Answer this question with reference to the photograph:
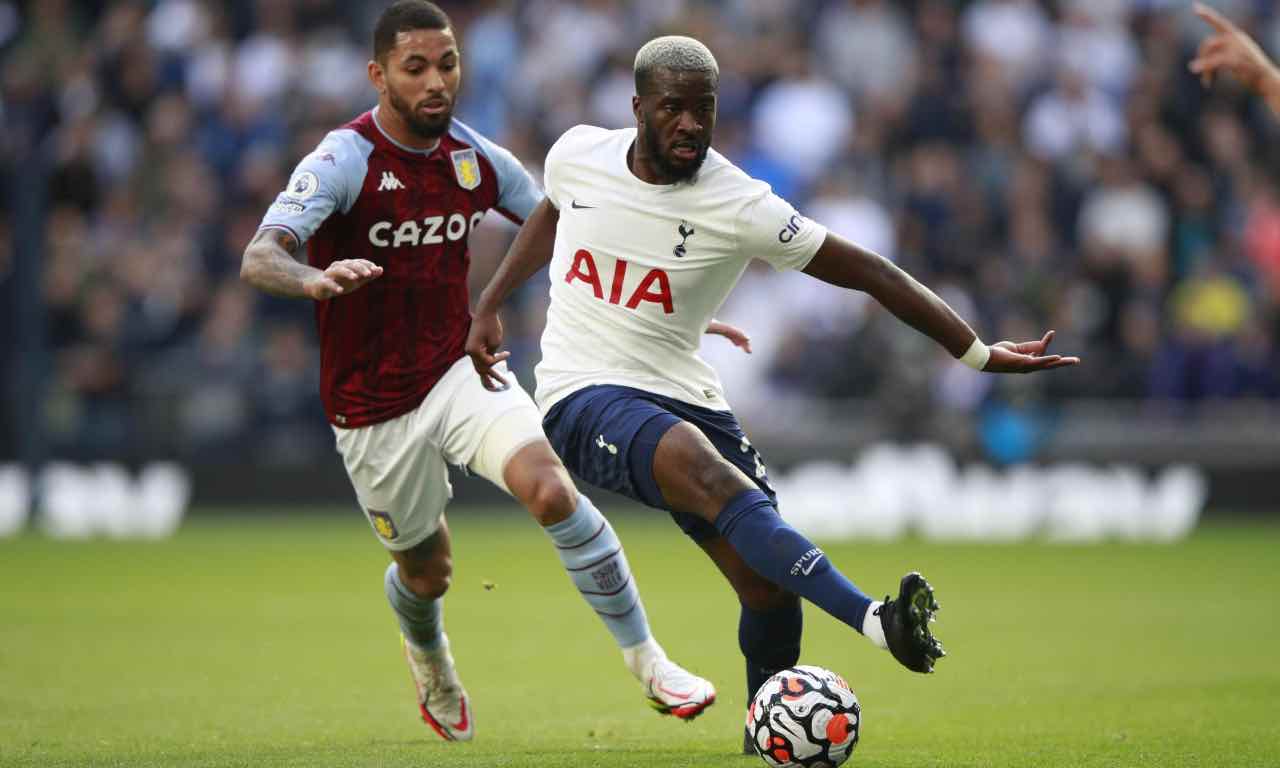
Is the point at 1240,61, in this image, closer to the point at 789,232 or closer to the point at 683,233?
the point at 789,232

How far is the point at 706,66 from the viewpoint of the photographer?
680 cm

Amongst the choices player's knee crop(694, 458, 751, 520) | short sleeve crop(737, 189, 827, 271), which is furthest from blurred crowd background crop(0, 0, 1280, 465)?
player's knee crop(694, 458, 751, 520)

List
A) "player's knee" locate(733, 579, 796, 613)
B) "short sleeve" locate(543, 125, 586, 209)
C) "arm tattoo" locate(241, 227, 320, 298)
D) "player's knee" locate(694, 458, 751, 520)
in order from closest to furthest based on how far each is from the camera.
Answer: "player's knee" locate(694, 458, 751, 520) < "arm tattoo" locate(241, 227, 320, 298) < "player's knee" locate(733, 579, 796, 613) < "short sleeve" locate(543, 125, 586, 209)

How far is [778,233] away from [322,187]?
193 cm

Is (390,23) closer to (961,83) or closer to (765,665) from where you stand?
(765,665)

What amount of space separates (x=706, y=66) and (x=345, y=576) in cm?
927

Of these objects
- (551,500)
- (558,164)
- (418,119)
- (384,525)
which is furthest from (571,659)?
(558,164)

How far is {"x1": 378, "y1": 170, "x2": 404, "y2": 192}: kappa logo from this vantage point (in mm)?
7883

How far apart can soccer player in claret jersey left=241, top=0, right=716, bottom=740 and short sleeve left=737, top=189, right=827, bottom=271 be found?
51.0 inches

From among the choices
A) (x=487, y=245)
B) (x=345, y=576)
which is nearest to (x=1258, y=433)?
(x=487, y=245)

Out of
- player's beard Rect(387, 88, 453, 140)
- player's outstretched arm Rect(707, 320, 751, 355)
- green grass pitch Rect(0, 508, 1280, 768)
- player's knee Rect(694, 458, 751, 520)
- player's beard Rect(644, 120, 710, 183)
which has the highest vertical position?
player's beard Rect(644, 120, 710, 183)

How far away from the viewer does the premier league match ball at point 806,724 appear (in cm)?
639

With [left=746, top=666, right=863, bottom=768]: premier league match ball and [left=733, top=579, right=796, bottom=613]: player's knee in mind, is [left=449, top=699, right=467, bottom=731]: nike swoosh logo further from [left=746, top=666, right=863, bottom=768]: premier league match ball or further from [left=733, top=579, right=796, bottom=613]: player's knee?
Result: [left=746, top=666, right=863, bottom=768]: premier league match ball

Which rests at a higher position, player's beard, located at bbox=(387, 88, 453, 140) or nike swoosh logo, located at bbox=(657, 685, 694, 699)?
player's beard, located at bbox=(387, 88, 453, 140)
